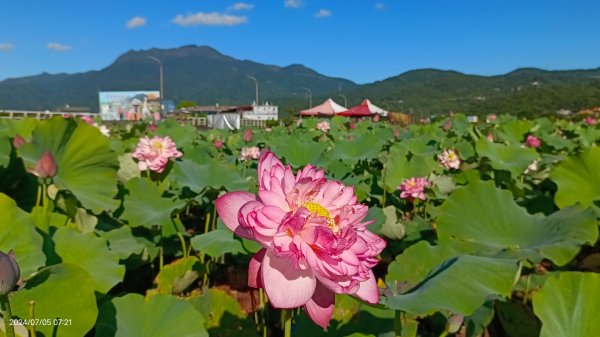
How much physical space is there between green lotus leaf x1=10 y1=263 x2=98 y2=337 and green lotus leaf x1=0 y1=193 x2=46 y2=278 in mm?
57

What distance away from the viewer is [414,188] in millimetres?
2246

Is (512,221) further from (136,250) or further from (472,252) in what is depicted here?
(136,250)

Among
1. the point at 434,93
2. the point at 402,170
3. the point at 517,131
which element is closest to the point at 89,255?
the point at 402,170

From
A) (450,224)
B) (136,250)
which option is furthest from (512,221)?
(136,250)

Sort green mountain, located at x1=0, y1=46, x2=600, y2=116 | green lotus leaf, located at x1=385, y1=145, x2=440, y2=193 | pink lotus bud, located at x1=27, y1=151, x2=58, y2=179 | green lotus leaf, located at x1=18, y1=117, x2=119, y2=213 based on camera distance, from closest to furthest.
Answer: pink lotus bud, located at x1=27, y1=151, x2=58, y2=179 → green lotus leaf, located at x1=18, y1=117, x2=119, y2=213 → green lotus leaf, located at x1=385, y1=145, x2=440, y2=193 → green mountain, located at x1=0, y1=46, x2=600, y2=116

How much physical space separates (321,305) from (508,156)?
2.46 meters

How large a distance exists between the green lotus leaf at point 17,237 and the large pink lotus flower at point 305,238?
0.43 metres

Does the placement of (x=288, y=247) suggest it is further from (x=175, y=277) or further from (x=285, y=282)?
(x=175, y=277)

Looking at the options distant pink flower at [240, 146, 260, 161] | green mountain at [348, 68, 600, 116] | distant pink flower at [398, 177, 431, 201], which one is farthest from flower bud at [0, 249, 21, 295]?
green mountain at [348, 68, 600, 116]

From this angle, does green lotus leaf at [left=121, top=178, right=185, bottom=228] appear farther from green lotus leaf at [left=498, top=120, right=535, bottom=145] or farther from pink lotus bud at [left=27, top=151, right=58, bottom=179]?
green lotus leaf at [left=498, top=120, right=535, bottom=145]

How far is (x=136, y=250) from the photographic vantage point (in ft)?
4.66

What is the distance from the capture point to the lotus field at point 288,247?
1.90 feet

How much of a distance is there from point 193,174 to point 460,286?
1.39m

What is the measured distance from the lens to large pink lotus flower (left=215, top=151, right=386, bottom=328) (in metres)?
0.54
